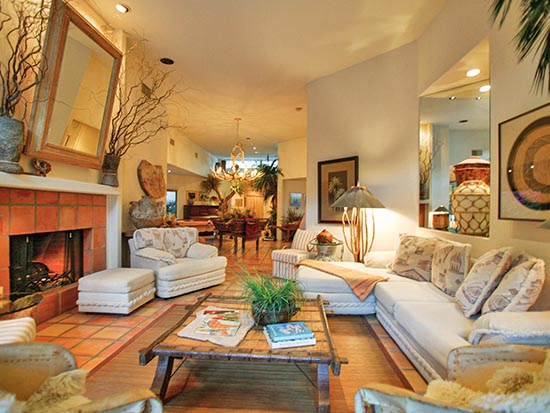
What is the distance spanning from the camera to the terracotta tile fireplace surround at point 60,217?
2346 mm

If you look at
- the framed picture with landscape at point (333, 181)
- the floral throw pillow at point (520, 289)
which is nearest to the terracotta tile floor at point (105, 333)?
the floral throw pillow at point (520, 289)

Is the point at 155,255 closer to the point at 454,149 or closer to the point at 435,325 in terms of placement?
the point at 435,325

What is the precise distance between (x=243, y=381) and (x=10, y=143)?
249cm

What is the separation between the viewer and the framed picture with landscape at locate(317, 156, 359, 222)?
14.7ft

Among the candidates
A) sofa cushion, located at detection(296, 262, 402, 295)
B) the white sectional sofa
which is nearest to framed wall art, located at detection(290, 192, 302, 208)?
the white sectional sofa

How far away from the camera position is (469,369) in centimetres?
110

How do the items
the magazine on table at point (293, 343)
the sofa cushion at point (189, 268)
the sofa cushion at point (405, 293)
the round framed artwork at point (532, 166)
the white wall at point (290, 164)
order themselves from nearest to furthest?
1. the magazine on table at point (293, 343)
2. the round framed artwork at point (532, 166)
3. the sofa cushion at point (405, 293)
4. the sofa cushion at point (189, 268)
5. the white wall at point (290, 164)

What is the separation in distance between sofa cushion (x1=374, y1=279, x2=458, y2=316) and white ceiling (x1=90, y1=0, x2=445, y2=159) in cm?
305

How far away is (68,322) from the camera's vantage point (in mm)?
2691

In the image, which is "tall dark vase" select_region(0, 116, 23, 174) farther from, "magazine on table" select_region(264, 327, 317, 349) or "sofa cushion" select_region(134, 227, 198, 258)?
"magazine on table" select_region(264, 327, 317, 349)

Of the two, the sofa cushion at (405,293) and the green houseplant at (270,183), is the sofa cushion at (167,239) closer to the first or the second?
the sofa cushion at (405,293)

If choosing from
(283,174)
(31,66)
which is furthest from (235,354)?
(283,174)

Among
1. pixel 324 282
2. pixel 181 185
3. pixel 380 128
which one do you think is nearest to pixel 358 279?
pixel 324 282

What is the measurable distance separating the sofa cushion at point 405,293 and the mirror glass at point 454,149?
0.79 meters
